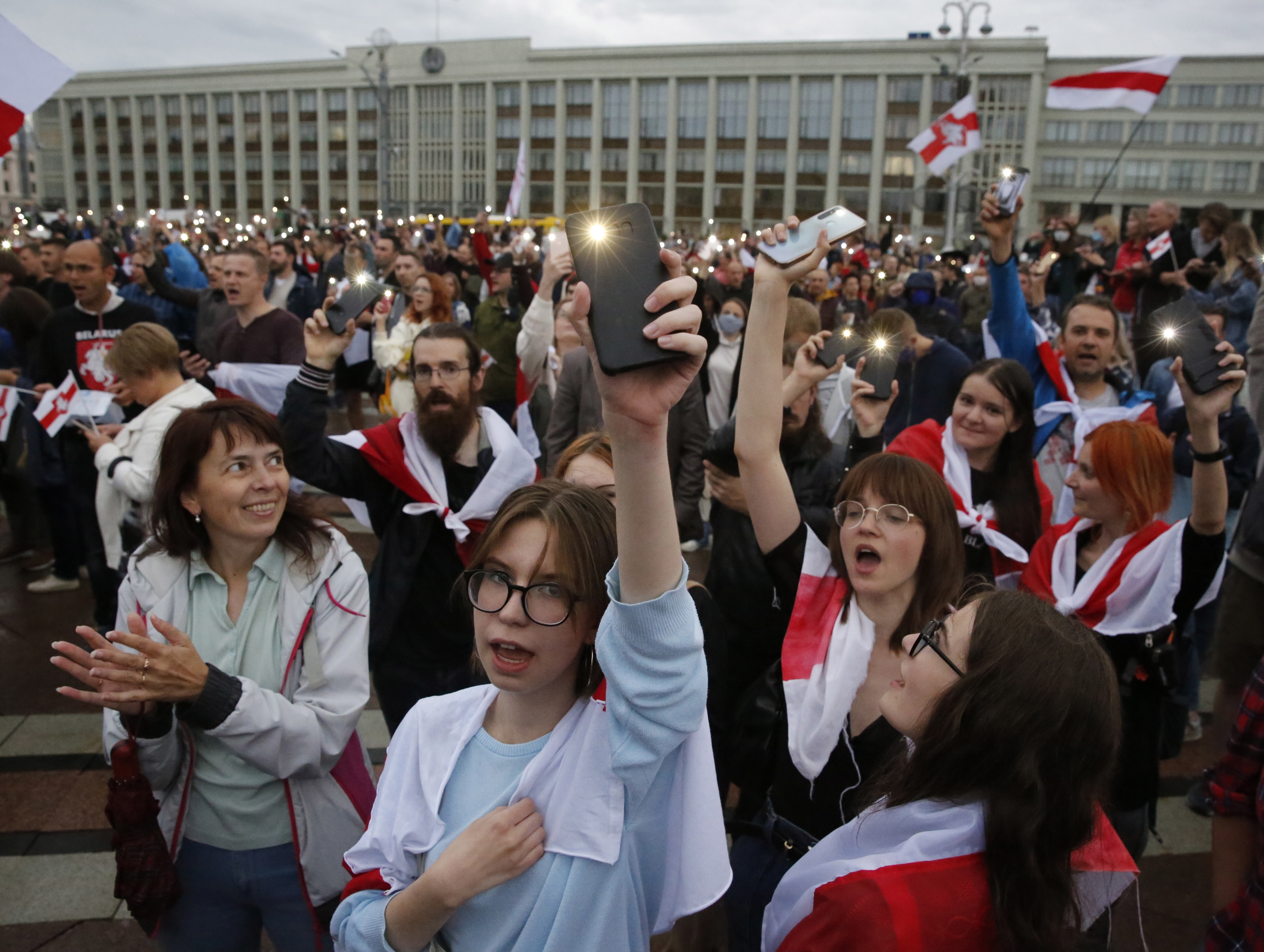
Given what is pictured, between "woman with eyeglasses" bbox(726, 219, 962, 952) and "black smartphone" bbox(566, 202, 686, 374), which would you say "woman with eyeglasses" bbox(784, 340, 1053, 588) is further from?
"black smartphone" bbox(566, 202, 686, 374)

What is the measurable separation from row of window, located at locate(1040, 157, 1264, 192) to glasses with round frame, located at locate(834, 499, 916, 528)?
71678 mm

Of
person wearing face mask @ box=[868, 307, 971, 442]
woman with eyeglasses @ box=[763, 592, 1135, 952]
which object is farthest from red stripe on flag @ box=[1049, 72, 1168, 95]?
woman with eyeglasses @ box=[763, 592, 1135, 952]

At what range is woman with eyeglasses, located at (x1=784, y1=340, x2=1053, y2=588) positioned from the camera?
3291mm

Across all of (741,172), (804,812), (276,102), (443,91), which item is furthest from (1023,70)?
(804,812)

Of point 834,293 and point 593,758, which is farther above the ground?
point 834,293

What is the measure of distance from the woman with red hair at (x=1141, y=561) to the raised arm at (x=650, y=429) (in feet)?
6.36

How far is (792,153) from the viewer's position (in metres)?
68.6

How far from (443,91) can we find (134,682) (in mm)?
82319

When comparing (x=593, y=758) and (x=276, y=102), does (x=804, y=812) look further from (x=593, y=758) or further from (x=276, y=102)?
(x=276, y=102)

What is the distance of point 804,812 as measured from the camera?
2.15 metres

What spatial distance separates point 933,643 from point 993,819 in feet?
1.02

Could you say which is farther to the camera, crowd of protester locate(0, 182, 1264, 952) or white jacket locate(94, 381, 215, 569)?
white jacket locate(94, 381, 215, 569)

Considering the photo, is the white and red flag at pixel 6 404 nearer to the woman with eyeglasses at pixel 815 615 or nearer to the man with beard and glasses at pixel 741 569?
the man with beard and glasses at pixel 741 569

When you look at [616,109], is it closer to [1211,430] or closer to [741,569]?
[741,569]
